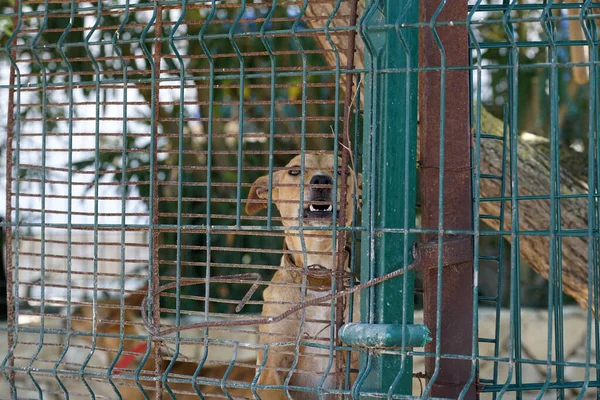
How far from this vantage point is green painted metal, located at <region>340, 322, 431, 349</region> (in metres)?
2.30

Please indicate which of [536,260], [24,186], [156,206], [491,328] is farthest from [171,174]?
[156,206]

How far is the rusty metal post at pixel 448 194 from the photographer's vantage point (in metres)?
2.64

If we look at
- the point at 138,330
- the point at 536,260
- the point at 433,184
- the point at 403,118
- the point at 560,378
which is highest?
the point at 403,118

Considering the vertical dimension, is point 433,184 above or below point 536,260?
above

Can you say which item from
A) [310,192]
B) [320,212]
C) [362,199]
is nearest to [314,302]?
[362,199]

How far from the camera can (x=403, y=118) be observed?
2.46 meters

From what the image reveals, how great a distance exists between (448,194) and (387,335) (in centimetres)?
59

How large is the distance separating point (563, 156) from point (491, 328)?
8.35 feet

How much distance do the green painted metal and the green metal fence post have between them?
7 centimetres

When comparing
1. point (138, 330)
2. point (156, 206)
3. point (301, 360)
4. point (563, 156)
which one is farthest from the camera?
point (138, 330)

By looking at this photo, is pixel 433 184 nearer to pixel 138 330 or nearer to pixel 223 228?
pixel 223 228

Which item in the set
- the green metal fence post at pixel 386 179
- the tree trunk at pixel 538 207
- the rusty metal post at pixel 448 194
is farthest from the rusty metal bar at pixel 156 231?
the tree trunk at pixel 538 207

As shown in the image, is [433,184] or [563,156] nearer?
[433,184]

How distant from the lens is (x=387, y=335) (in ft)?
7.56
